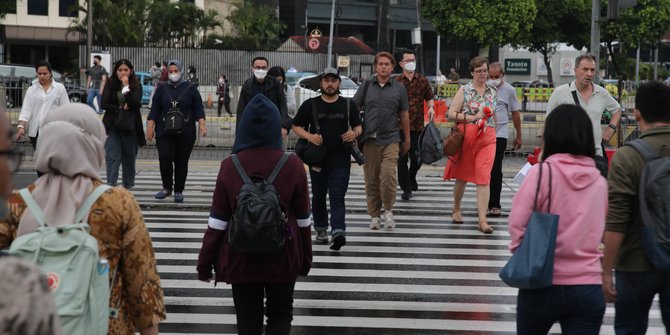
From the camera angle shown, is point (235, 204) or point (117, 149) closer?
point (235, 204)

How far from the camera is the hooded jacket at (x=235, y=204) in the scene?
5793 mm

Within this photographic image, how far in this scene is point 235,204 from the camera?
5.80 metres

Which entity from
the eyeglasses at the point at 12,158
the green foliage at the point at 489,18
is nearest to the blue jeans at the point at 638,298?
the eyeglasses at the point at 12,158

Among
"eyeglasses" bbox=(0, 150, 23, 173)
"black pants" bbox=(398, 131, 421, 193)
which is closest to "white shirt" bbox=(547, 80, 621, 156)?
"black pants" bbox=(398, 131, 421, 193)

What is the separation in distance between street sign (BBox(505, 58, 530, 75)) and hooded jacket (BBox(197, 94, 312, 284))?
239ft

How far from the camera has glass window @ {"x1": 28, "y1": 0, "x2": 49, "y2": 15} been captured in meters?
61.7

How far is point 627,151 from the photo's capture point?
5590 millimetres

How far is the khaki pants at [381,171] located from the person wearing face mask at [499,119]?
5.74ft

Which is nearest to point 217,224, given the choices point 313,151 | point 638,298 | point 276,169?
point 276,169

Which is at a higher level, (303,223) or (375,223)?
(303,223)

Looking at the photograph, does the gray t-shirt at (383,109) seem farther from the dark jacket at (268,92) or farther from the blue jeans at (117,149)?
the blue jeans at (117,149)

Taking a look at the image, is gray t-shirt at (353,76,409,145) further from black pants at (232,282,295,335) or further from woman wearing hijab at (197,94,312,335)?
black pants at (232,282,295,335)

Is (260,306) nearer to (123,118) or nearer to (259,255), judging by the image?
(259,255)

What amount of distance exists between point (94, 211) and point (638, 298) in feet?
9.19
